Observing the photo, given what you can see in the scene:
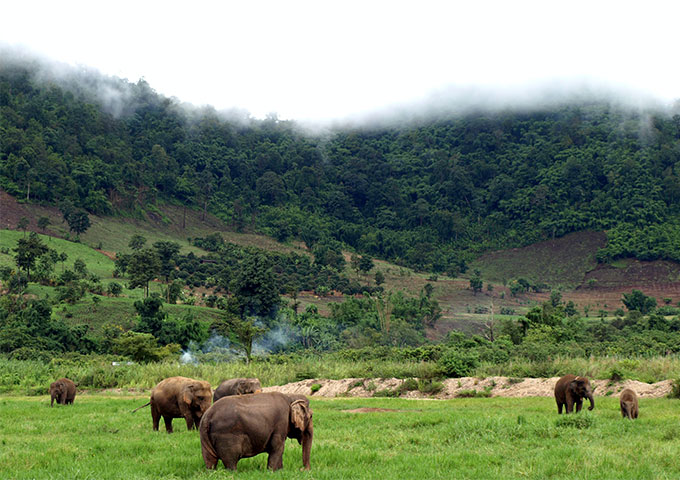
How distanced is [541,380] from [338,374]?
408 inches

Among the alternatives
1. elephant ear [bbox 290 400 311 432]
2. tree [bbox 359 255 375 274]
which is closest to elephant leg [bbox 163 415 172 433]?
elephant ear [bbox 290 400 311 432]

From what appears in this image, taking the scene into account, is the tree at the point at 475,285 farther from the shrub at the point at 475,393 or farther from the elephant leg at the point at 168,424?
the elephant leg at the point at 168,424

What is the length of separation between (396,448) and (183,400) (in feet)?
14.7

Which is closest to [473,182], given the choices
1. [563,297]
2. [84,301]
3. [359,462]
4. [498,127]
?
[498,127]

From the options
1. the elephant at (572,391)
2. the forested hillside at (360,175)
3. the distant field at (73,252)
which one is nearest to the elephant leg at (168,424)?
the elephant at (572,391)

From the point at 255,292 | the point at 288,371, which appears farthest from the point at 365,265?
the point at 288,371

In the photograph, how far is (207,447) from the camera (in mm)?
8539

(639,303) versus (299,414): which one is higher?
(299,414)

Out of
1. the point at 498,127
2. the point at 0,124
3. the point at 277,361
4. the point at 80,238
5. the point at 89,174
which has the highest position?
the point at 498,127

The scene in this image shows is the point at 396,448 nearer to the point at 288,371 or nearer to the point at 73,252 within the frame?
the point at 288,371

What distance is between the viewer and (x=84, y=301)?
6150 cm

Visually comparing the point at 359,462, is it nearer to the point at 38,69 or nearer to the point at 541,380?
the point at 541,380

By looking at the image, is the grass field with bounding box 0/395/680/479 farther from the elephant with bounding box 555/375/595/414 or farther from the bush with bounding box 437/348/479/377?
the bush with bounding box 437/348/479/377

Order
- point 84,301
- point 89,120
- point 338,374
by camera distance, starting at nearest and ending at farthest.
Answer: point 338,374, point 84,301, point 89,120
